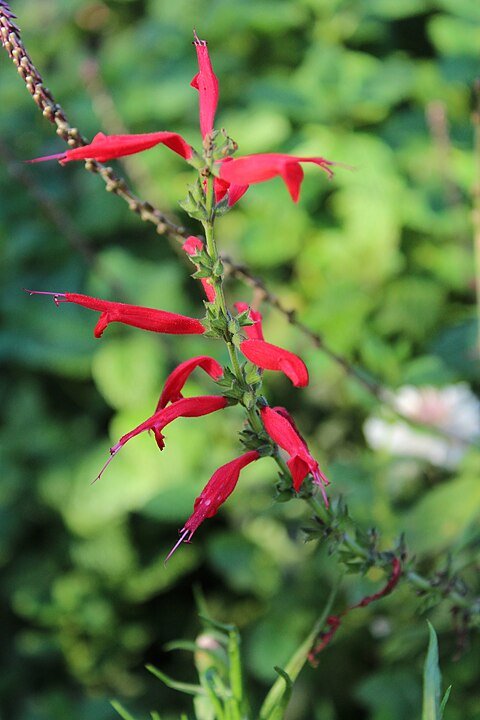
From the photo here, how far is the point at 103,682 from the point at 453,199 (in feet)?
3.98

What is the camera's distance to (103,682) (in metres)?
1.89

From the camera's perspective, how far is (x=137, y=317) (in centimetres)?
67

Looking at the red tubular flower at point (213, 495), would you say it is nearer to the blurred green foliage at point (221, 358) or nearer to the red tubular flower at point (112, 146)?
the red tubular flower at point (112, 146)

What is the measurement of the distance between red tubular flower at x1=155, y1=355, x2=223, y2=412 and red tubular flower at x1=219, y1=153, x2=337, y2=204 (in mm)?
142

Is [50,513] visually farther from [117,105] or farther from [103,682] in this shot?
[117,105]

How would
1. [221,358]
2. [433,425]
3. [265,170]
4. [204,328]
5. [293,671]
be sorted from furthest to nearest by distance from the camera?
[221,358] → [433,425] → [293,671] → [204,328] → [265,170]

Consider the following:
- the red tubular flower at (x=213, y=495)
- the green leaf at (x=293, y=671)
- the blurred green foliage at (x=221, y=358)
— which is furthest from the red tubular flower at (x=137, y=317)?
the blurred green foliage at (x=221, y=358)

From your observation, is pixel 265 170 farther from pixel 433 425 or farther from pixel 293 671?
pixel 433 425

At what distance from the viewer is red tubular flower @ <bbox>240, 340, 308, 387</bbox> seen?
624mm

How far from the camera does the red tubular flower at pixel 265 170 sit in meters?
0.56

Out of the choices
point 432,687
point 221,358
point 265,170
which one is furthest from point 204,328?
point 221,358

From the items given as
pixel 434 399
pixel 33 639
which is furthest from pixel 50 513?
pixel 434 399

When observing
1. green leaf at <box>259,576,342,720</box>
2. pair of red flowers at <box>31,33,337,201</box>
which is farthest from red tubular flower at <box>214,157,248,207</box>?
green leaf at <box>259,576,342,720</box>

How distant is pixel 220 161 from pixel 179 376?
157 mm
